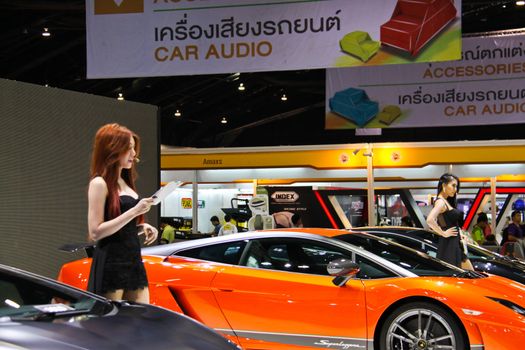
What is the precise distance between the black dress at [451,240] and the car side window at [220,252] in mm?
2588

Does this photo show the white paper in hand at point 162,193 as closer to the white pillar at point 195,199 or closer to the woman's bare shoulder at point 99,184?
the woman's bare shoulder at point 99,184

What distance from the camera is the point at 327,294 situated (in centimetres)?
516

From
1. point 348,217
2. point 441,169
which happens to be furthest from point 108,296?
point 441,169

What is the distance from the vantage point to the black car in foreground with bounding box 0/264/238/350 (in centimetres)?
241

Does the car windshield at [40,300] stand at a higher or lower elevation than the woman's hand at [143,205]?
lower

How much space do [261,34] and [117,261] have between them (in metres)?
4.40

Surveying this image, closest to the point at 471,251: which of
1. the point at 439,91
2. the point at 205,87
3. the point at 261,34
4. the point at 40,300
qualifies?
the point at 439,91

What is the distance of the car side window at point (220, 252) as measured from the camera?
5.61 m

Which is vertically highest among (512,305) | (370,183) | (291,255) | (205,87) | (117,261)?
(205,87)

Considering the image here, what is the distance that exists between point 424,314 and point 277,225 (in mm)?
7547

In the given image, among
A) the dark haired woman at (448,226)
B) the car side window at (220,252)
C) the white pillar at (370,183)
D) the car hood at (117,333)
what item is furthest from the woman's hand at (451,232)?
the white pillar at (370,183)

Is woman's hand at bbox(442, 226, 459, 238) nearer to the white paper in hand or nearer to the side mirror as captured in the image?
the side mirror

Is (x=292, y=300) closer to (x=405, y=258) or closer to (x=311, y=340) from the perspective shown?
(x=311, y=340)

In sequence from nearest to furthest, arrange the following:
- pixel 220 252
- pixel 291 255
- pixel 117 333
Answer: pixel 117 333
pixel 291 255
pixel 220 252
